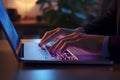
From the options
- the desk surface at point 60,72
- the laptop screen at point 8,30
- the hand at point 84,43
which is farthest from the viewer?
the hand at point 84,43

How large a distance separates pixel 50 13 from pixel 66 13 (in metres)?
0.19

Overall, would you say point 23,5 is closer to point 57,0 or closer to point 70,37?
point 57,0

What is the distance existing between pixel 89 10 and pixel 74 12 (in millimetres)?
359

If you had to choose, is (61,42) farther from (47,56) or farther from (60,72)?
(60,72)

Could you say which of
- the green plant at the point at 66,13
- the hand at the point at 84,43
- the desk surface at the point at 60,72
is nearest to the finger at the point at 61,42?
the hand at the point at 84,43

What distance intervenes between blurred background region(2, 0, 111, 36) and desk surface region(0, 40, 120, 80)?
2.36 m

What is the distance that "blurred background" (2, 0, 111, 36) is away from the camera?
11.1ft

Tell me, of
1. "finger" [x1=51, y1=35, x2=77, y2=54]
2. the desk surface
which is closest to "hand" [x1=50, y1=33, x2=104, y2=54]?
"finger" [x1=51, y1=35, x2=77, y2=54]

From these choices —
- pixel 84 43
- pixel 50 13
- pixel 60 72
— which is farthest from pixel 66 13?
pixel 60 72

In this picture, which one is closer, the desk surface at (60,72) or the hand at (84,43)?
the desk surface at (60,72)

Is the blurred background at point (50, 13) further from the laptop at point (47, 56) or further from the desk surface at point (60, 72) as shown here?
the desk surface at point (60, 72)

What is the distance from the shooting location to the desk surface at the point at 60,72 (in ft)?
2.36

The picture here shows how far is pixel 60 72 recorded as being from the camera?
0.77m

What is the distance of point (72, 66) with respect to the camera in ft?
2.74
